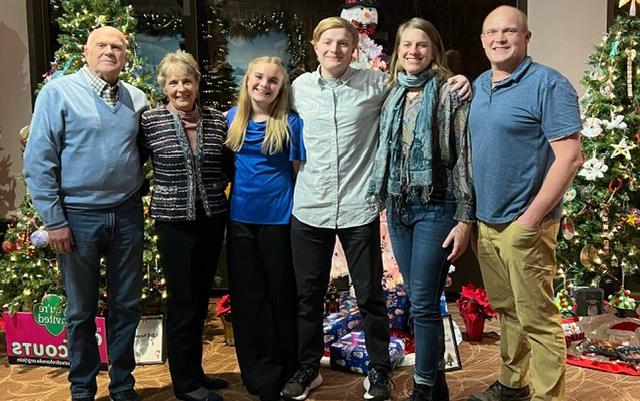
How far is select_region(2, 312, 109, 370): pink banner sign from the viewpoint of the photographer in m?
3.26

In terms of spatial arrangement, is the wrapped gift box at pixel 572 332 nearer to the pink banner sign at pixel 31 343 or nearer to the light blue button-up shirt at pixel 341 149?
the light blue button-up shirt at pixel 341 149

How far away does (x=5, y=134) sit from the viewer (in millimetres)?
4324

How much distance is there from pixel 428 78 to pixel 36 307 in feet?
7.57

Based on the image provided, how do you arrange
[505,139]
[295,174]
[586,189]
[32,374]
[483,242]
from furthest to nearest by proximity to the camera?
[586,189], [32,374], [295,174], [483,242], [505,139]

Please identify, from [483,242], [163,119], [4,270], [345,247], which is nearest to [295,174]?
[345,247]

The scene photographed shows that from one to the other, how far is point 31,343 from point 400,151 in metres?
2.22

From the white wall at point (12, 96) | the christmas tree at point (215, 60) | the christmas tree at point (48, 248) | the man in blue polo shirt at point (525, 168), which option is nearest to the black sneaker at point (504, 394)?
the man in blue polo shirt at point (525, 168)

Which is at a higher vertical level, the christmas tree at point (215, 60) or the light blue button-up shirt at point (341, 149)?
the christmas tree at point (215, 60)

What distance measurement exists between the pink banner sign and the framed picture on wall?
1.93m

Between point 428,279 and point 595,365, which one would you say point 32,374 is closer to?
point 428,279

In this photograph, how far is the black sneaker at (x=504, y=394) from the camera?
8.89 feet

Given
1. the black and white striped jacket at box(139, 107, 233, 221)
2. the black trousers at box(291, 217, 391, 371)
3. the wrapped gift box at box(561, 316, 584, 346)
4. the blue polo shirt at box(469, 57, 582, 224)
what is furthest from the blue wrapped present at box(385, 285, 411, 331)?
the black and white striped jacket at box(139, 107, 233, 221)

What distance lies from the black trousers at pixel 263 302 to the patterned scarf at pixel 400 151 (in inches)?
19.1

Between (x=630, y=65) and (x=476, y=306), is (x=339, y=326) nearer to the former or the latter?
(x=476, y=306)
